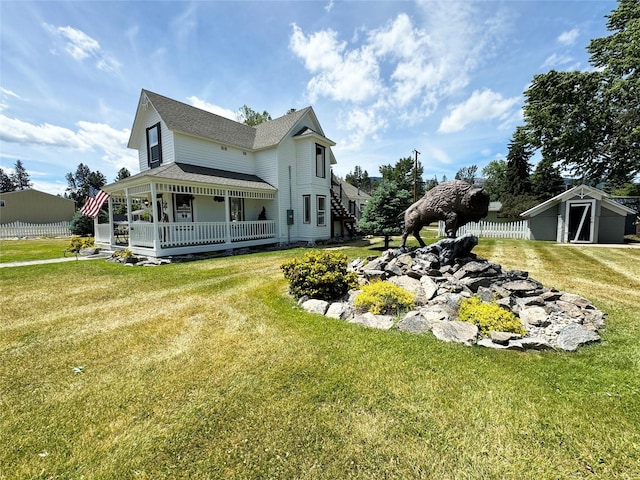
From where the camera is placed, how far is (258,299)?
18.9ft

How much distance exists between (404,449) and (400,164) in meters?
42.3

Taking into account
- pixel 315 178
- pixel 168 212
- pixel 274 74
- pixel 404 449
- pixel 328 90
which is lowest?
pixel 404 449

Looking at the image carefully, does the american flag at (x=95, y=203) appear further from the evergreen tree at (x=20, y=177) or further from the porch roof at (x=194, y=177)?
the evergreen tree at (x=20, y=177)

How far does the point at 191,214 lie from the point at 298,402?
13.2m

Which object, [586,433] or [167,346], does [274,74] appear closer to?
[167,346]

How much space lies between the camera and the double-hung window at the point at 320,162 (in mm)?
16453

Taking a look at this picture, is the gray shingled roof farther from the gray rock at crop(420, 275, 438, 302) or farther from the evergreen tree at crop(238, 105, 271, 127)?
the evergreen tree at crop(238, 105, 271, 127)

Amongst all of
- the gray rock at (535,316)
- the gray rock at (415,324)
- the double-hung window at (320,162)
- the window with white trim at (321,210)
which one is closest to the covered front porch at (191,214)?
the window with white trim at (321,210)

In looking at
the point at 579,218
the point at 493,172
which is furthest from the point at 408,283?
the point at 493,172

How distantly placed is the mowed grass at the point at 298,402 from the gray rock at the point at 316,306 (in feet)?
1.22

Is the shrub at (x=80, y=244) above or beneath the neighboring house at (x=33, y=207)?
beneath

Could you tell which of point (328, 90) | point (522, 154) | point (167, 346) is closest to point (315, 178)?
point (328, 90)

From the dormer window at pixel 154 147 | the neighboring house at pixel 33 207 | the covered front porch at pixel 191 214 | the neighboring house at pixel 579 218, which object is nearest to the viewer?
the covered front porch at pixel 191 214

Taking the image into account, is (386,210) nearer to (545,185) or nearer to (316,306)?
(316,306)
